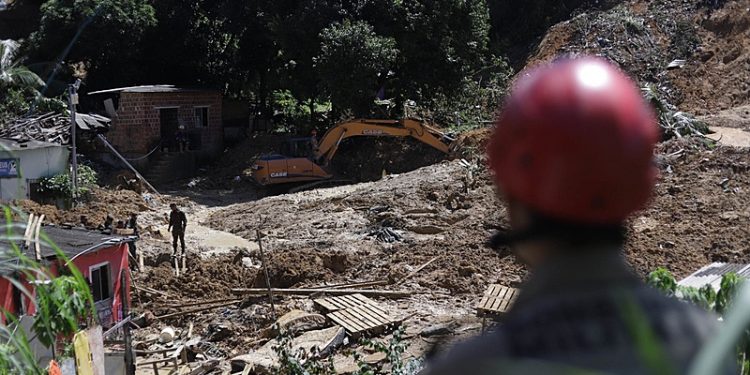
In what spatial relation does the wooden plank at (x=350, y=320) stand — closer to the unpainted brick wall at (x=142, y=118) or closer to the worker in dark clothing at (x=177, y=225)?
the worker in dark clothing at (x=177, y=225)

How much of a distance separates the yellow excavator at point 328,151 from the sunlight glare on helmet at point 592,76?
2404 centimetres

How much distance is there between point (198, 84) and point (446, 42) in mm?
9995

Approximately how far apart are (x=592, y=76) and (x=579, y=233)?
0.82ft

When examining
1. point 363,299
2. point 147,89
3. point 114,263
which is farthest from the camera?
point 147,89

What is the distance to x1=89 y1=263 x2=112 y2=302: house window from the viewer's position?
13.1 metres

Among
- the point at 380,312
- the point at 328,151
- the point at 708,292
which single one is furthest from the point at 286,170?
the point at 708,292

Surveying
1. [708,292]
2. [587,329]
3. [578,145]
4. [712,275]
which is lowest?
[712,275]

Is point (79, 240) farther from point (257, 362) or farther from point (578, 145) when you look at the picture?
point (578, 145)

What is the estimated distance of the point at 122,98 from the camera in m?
30.2

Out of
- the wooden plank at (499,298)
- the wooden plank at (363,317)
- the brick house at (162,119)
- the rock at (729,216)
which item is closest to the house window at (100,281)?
the wooden plank at (363,317)

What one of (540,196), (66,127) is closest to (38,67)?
(66,127)

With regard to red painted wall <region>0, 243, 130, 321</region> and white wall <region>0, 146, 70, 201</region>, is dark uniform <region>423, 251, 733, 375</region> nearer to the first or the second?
red painted wall <region>0, 243, 130, 321</region>

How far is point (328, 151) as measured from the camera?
86.8 feet

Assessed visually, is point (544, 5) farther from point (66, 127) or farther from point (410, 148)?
point (66, 127)
